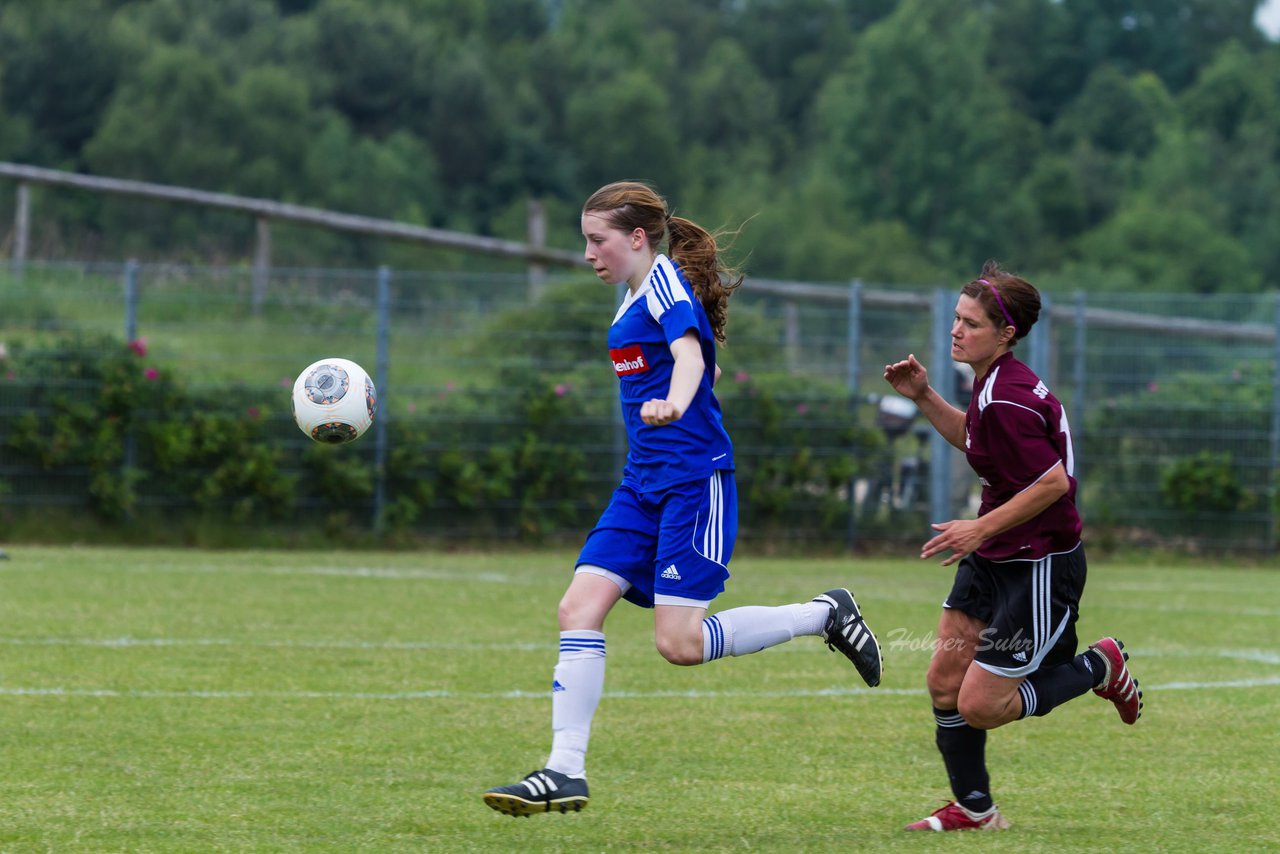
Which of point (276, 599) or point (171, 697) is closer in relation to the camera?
point (171, 697)

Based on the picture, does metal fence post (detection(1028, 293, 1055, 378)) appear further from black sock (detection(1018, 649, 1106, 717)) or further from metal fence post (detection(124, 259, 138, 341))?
black sock (detection(1018, 649, 1106, 717))

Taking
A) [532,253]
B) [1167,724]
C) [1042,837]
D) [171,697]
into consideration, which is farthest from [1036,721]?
[532,253]

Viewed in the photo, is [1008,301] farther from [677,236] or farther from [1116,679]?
[1116,679]

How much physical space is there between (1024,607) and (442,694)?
329 centimetres

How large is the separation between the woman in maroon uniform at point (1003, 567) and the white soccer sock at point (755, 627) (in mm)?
447

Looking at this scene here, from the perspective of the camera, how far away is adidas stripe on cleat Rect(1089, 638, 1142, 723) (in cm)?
600

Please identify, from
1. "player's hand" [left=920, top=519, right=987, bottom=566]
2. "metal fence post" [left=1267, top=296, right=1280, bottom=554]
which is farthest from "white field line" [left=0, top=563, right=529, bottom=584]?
"player's hand" [left=920, top=519, right=987, bottom=566]

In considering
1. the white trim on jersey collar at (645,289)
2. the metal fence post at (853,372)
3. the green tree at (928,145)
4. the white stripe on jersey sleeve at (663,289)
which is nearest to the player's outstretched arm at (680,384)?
the white stripe on jersey sleeve at (663,289)

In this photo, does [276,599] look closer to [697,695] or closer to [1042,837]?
[697,695]

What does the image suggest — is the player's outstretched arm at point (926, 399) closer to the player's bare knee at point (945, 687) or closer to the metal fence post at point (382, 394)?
the player's bare knee at point (945, 687)

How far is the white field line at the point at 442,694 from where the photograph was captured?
7719 mm

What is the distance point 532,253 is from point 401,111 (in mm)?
65530

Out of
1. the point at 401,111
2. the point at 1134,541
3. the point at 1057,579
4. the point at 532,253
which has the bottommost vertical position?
the point at 1134,541

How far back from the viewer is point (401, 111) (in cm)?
8456
